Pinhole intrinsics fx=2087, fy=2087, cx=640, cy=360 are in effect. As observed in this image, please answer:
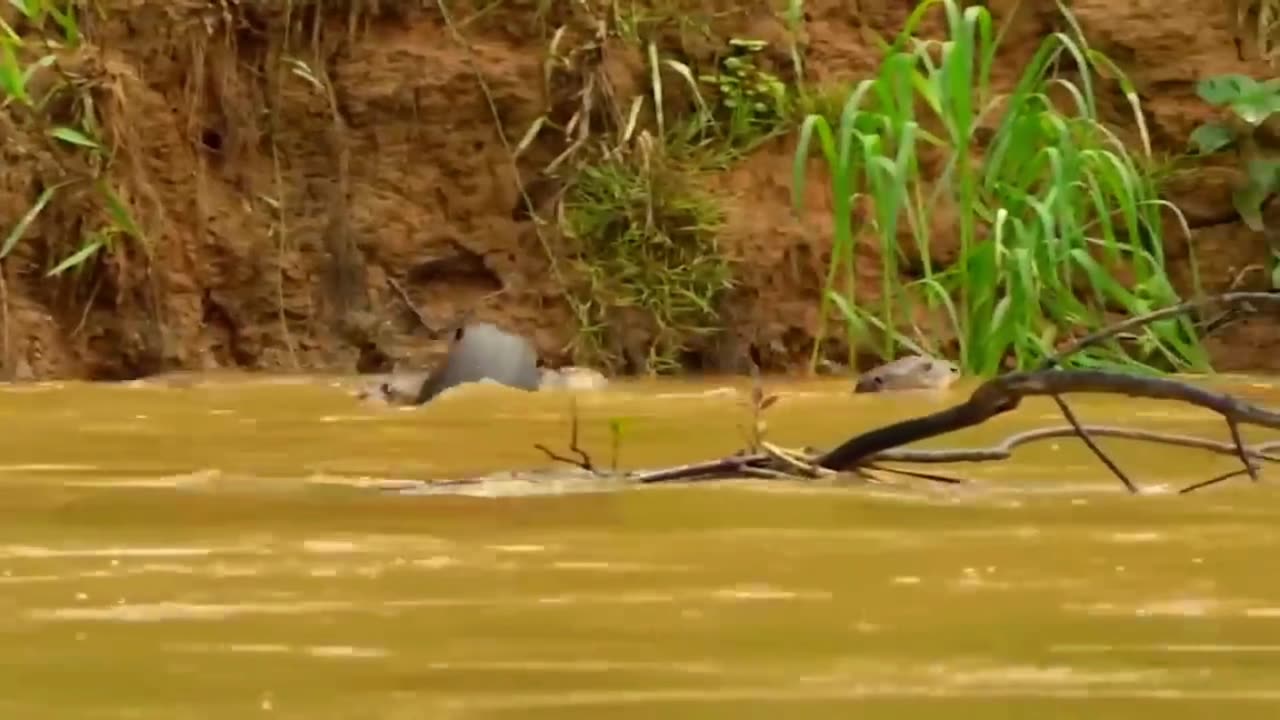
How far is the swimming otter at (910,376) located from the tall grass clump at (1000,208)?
0.20m

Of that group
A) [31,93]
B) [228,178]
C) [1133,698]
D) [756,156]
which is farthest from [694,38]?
[1133,698]

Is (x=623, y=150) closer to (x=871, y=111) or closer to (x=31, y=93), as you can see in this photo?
(x=871, y=111)

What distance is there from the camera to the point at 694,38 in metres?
5.50

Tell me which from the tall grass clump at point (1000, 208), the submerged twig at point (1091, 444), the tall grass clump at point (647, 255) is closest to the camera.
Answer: the submerged twig at point (1091, 444)

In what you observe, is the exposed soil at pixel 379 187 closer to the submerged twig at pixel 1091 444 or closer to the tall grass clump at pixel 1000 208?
the tall grass clump at pixel 1000 208

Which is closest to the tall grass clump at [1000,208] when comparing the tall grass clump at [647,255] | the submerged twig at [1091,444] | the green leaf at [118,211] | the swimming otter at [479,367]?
the tall grass clump at [647,255]

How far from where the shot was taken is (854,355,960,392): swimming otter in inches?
153

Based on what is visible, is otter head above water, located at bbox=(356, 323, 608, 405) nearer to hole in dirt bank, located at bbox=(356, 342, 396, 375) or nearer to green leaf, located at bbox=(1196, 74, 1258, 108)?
hole in dirt bank, located at bbox=(356, 342, 396, 375)

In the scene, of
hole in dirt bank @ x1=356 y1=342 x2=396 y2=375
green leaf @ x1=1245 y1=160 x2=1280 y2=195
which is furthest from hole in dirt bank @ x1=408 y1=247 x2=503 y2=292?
green leaf @ x1=1245 y1=160 x2=1280 y2=195

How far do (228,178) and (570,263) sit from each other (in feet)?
3.05

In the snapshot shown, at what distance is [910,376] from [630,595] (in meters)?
2.96

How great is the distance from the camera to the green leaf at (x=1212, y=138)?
5.32 m

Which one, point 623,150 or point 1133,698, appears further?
point 623,150

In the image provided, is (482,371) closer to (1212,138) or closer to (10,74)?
(10,74)
